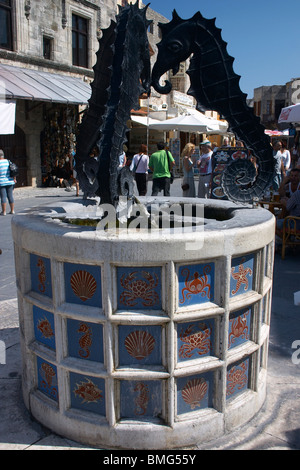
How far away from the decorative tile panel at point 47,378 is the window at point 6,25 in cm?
1455

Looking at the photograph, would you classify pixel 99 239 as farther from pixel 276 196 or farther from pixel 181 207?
pixel 276 196

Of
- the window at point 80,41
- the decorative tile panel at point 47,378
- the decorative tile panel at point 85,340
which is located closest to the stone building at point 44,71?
the window at point 80,41

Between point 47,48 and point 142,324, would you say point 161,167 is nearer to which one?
point 142,324

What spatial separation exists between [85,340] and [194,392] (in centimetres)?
72

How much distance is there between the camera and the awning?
12914mm

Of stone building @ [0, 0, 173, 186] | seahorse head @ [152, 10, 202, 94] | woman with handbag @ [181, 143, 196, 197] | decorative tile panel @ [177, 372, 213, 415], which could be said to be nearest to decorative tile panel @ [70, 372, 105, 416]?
decorative tile panel @ [177, 372, 213, 415]

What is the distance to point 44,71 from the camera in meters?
16.3

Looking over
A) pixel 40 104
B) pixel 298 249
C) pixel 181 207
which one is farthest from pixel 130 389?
pixel 40 104

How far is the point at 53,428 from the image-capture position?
2.70 meters

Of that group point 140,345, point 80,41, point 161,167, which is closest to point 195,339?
point 140,345

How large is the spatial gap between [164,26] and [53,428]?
2.86m

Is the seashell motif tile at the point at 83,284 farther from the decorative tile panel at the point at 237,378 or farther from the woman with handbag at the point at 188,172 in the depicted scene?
the woman with handbag at the point at 188,172

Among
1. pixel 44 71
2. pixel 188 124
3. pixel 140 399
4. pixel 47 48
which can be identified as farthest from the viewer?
pixel 47 48

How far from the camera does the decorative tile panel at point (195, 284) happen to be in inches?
94.9
